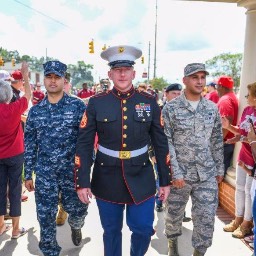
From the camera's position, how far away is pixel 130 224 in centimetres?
286

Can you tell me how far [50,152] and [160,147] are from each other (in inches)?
40.5

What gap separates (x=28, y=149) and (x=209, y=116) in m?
1.76

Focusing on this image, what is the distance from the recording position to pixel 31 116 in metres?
3.22

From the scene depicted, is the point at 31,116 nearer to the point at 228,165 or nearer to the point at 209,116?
the point at 209,116

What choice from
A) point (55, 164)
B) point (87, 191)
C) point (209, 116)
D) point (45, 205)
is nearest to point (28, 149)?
point (55, 164)

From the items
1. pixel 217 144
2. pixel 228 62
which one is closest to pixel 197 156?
pixel 217 144

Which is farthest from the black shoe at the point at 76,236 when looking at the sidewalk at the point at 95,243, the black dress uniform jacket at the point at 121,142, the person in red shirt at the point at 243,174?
the person in red shirt at the point at 243,174

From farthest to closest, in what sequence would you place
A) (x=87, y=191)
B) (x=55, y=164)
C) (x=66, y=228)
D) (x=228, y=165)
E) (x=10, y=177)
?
1. (x=228, y=165)
2. (x=66, y=228)
3. (x=10, y=177)
4. (x=55, y=164)
5. (x=87, y=191)

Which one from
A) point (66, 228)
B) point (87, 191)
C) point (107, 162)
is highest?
point (107, 162)

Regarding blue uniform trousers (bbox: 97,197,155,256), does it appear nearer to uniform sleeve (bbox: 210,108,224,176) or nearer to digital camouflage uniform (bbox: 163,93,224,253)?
digital camouflage uniform (bbox: 163,93,224,253)

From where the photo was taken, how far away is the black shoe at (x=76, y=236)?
12.1ft

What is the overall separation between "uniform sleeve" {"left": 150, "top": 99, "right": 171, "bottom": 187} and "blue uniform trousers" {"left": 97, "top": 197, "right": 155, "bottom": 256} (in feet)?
0.72

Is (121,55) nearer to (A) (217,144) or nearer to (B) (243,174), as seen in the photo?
(A) (217,144)

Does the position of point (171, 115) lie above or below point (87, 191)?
above
